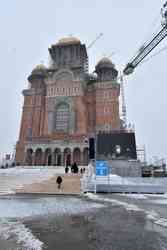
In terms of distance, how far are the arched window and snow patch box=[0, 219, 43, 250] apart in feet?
134

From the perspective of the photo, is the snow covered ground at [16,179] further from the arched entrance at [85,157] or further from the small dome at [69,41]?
the small dome at [69,41]

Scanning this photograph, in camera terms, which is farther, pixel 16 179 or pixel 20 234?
pixel 16 179

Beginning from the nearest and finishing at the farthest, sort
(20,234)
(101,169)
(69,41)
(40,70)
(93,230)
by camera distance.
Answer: (20,234), (93,230), (101,169), (40,70), (69,41)

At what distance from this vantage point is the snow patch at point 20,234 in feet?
13.9

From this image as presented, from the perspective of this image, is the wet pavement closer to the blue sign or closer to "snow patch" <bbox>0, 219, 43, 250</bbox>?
"snow patch" <bbox>0, 219, 43, 250</bbox>

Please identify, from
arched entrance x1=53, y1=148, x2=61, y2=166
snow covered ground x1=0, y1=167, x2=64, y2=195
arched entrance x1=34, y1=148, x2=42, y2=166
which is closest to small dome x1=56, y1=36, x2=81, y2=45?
arched entrance x1=53, y1=148, x2=61, y2=166

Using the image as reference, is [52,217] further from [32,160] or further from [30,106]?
[30,106]

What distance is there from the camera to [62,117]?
48156mm

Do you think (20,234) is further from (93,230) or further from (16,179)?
(16,179)

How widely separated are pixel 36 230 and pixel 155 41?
121 feet

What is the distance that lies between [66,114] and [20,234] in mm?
43620

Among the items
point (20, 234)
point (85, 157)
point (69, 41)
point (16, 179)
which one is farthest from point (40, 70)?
point (20, 234)

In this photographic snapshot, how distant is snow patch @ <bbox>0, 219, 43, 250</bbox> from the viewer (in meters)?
4.23

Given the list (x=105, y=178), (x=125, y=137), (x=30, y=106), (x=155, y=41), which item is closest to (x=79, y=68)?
(x=30, y=106)
